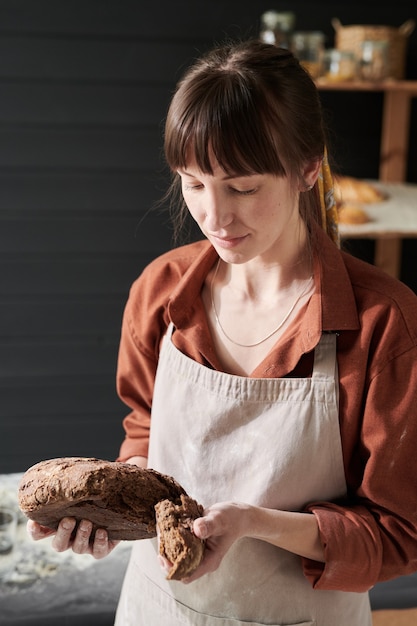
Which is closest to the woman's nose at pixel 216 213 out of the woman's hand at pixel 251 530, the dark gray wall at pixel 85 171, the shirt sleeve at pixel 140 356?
the shirt sleeve at pixel 140 356

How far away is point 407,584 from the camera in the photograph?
1902 millimetres

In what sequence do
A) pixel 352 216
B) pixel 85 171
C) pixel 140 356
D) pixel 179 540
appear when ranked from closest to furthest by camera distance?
pixel 179 540, pixel 140 356, pixel 352 216, pixel 85 171

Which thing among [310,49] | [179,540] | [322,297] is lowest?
[179,540]

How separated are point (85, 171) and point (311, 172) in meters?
2.23

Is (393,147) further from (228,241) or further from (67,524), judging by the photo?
(67,524)

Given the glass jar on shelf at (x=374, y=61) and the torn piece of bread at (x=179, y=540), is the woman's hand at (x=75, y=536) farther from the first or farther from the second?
the glass jar on shelf at (x=374, y=61)

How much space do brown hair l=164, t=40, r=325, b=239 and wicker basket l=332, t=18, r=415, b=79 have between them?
195cm

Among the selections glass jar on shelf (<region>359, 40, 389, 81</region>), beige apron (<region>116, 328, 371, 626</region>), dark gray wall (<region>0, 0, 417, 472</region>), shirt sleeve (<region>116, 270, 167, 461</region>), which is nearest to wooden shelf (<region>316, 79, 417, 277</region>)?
dark gray wall (<region>0, 0, 417, 472</region>)

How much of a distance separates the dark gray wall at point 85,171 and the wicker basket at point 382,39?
204mm

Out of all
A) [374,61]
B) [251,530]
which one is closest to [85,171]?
[374,61]

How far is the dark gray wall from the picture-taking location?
322 cm

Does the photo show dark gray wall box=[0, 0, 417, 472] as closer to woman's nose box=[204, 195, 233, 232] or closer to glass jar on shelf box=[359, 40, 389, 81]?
glass jar on shelf box=[359, 40, 389, 81]

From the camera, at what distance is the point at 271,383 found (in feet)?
4.18

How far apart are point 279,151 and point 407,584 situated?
46.6 inches
